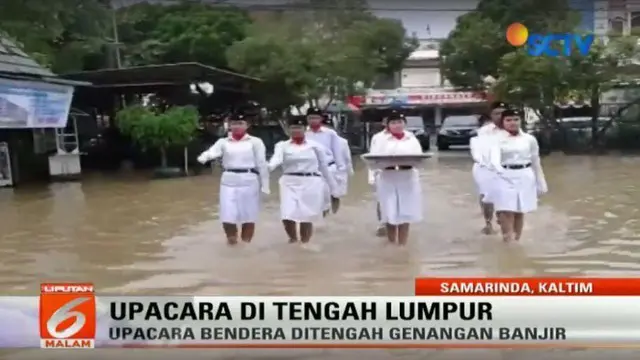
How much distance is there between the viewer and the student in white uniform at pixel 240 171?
28.3 feet

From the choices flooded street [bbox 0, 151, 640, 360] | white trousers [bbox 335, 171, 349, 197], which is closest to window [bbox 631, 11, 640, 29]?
flooded street [bbox 0, 151, 640, 360]

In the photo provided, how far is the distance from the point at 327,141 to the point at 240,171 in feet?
4.39

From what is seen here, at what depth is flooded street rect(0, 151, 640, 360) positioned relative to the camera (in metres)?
6.84

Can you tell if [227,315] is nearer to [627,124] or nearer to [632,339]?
[632,339]

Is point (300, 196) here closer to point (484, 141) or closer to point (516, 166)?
point (484, 141)

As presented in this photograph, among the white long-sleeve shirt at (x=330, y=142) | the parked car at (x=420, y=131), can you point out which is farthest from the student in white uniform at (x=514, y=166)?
the white long-sleeve shirt at (x=330, y=142)

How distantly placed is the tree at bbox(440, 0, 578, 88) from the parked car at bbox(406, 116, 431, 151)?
1.46m

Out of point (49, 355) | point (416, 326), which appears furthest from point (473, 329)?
point (49, 355)

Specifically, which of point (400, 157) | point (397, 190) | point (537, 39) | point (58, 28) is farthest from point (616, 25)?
point (58, 28)

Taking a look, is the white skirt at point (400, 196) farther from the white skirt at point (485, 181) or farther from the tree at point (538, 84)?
the tree at point (538, 84)

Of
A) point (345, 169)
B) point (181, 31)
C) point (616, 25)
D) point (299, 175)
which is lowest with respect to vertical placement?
point (345, 169)

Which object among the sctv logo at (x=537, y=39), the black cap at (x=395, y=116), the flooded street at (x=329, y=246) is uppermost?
the sctv logo at (x=537, y=39)

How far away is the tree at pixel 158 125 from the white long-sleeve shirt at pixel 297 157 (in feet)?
23.6

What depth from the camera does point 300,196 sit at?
28.3 ft
